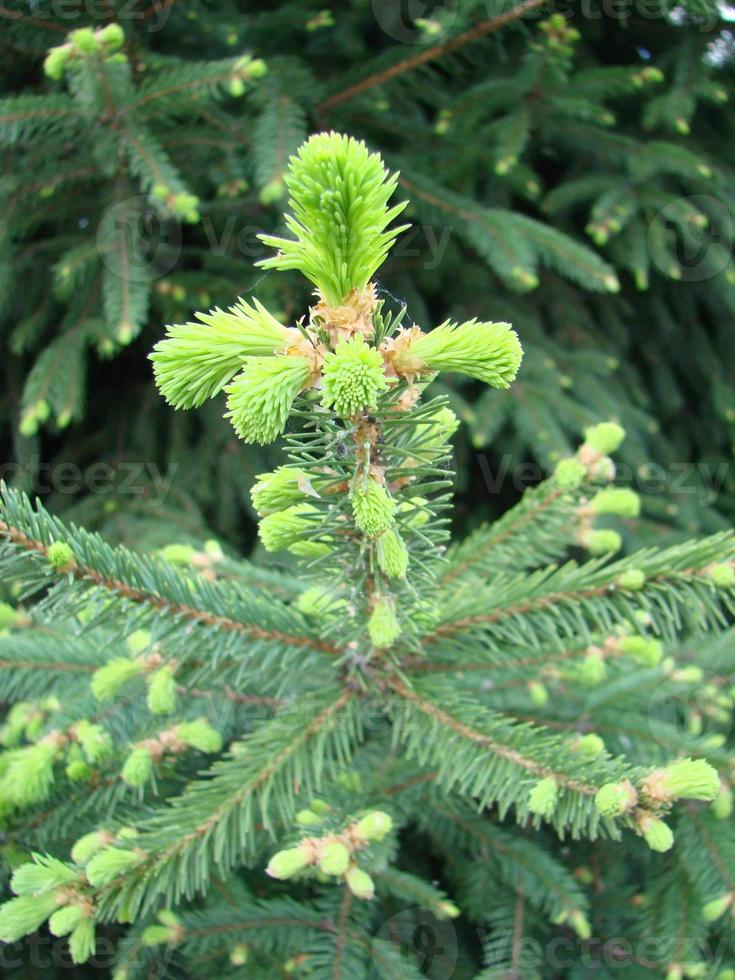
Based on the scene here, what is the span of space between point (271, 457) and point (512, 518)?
106 cm

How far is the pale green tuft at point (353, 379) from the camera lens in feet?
1.85

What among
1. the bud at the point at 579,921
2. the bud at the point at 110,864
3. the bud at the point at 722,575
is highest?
the bud at the point at 722,575

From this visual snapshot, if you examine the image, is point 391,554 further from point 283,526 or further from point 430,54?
point 430,54

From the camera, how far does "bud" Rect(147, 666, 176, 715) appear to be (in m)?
0.88

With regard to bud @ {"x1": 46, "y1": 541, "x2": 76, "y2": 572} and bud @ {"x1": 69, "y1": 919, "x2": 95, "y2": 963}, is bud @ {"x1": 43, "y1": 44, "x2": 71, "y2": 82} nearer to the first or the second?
bud @ {"x1": 46, "y1": 541, "x2": 76, "y2": 572}

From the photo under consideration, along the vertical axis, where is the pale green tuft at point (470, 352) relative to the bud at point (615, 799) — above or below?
above

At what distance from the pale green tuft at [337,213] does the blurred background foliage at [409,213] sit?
2.90 ft

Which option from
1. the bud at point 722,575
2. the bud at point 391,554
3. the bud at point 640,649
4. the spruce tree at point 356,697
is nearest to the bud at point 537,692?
the spruce tree at point 356,697

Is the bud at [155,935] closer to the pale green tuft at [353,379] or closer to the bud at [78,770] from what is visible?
the bud at [78,770]

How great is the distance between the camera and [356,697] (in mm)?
917

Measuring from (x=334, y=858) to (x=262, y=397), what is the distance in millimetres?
494

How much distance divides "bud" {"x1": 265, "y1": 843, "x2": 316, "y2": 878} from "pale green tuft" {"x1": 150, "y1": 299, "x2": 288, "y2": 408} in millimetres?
474

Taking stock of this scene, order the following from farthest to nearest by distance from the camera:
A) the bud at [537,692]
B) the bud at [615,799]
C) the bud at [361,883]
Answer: the bud at [537,692], the bud at [361,883], the bud at [615,799]

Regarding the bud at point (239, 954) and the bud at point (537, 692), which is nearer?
the bud at point (239, 954)
